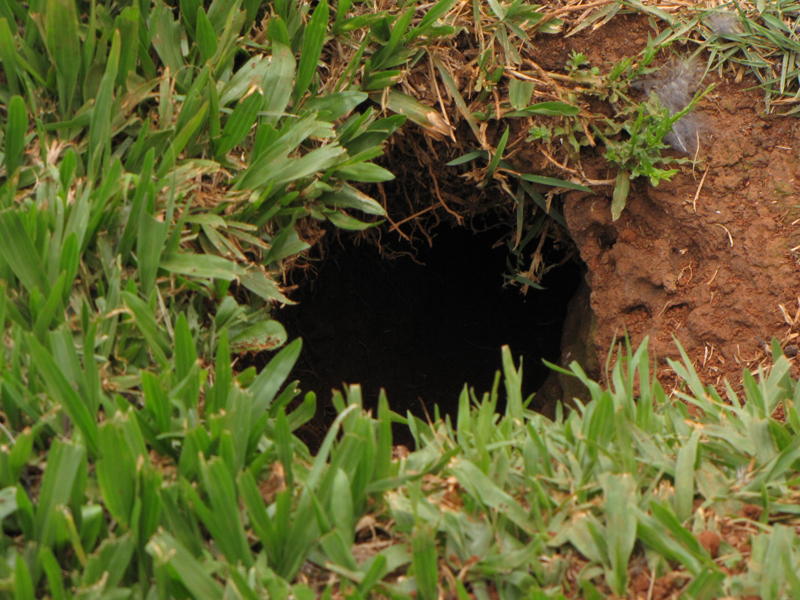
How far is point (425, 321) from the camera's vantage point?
159 inches

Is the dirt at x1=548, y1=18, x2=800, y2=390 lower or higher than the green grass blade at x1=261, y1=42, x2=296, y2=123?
lower

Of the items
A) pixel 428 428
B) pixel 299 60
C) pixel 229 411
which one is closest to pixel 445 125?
pixel 299 60

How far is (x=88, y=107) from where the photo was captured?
2.15m

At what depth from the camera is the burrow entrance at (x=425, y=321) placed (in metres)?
3.75

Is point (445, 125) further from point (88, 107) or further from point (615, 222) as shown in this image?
point (88, 107)

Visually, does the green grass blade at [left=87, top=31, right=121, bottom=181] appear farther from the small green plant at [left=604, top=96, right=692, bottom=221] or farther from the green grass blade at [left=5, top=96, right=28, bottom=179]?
the small green plant at [left=604, top=96, right=692, bottom=221]

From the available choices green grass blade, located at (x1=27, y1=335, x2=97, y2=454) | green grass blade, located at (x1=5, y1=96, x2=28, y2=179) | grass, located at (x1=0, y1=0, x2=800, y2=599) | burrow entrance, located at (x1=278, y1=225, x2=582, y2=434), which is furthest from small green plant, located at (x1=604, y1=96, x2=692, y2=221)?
green grass blade, located at (x1=27, y1=335, x2=97, y2=454)

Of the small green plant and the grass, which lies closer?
the grass

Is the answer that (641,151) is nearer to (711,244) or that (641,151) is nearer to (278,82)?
(711,244)

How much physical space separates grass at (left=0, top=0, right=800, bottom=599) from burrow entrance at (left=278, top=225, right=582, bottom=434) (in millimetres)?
1302

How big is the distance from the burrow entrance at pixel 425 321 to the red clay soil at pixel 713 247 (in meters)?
0.98

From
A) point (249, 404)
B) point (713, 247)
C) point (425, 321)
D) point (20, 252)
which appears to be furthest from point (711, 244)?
point (20, 252)

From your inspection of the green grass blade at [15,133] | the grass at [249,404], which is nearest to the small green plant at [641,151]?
the grass at [249,404]

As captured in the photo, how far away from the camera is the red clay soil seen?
2527mm
